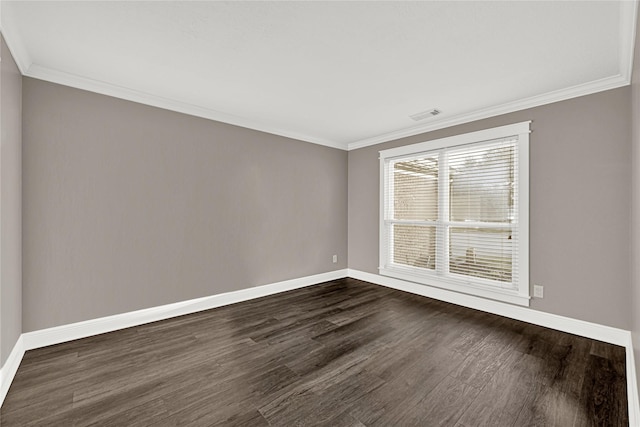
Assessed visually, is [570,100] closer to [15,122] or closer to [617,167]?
[617,167]

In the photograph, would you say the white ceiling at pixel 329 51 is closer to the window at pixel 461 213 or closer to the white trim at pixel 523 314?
the window at pixel 461 213

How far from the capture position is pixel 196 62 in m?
2.40

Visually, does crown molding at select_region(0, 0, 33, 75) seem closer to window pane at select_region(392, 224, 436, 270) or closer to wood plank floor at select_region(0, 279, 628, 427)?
wood plank floor at select_region(0, 279, 628, 427)

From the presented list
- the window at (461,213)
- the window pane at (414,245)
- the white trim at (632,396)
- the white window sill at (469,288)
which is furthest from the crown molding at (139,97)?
the white trim at (632,396)

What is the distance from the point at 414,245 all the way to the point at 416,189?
0.87 meters

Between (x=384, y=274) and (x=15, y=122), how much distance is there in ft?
15.0

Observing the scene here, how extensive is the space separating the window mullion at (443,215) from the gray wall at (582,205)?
2.82 ft

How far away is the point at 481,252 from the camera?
355cm

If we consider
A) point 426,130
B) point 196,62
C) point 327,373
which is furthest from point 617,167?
point 196,62

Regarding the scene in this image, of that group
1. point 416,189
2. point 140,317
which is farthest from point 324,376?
point 416,189

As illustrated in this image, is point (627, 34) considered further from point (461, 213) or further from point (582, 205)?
point (461, 213)

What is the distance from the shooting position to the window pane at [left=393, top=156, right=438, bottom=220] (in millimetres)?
4086

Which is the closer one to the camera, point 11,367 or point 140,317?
point 11,367

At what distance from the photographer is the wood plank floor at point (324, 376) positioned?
1.69m
